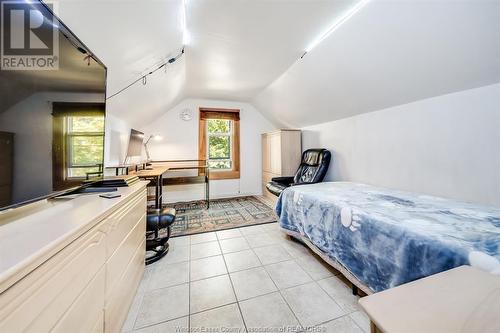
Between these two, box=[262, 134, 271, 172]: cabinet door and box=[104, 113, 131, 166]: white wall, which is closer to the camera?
box=[104, 113, 131, 166]: white wall

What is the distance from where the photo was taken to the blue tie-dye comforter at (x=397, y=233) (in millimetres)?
972

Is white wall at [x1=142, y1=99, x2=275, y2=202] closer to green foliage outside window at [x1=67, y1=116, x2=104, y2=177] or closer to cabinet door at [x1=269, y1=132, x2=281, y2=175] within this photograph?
cabinet door at [x1=269, y1=132, x2=281, y2=175]

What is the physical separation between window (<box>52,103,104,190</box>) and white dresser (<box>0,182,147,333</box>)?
167mm

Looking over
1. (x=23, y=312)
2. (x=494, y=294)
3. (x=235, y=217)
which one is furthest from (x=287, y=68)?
(x=23, y=312)

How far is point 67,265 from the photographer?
657 millimetres

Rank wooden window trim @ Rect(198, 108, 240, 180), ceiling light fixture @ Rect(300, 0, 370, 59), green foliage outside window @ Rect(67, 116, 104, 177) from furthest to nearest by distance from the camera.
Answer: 1. wooden window trim @ Rect(198, 108, 240, 180)
2. ceiling light fixture @ Rect(300, 0, 370, 59)
3. green foliage outside window @ Rect(67, 116, 104, 177)

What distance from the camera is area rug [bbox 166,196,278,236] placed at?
112 inches

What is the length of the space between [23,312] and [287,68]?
3.28 meters

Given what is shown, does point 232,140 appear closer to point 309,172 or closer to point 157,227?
point 309,172

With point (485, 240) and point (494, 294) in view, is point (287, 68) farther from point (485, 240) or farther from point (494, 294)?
point (494, 294)

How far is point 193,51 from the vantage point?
2.42 metres

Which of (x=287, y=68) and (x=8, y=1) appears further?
(x=287, y=68)

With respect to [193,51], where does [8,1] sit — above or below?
below
